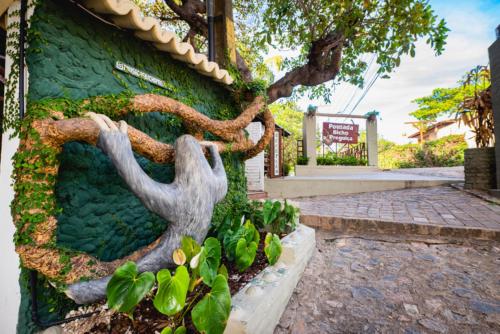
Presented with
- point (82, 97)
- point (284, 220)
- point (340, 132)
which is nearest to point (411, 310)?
point (284, 220)

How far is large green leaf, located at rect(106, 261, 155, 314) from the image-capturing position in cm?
122

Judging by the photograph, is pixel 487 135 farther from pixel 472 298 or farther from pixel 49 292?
pixel 49 292

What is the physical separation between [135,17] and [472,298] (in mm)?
3754

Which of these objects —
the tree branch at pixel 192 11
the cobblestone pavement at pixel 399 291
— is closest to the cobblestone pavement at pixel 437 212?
the cobblestone pavement at pixel 399 291

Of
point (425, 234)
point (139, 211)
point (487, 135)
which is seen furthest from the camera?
point (487, 135)

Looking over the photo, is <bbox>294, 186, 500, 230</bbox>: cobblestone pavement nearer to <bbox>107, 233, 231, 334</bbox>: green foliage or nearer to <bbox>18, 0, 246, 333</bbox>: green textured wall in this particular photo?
<bbox>18, 0, 246, 333</bbox>: green textured wall

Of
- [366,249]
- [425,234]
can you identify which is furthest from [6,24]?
[425,234]

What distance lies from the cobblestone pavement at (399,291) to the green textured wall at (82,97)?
5.23 ft

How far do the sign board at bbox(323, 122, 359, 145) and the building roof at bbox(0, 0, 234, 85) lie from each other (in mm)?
11878

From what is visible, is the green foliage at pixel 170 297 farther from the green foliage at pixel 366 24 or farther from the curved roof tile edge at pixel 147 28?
the green foliage at pixel 366 24

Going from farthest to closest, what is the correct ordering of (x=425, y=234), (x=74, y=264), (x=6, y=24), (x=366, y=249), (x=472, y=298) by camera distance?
(x=425, y=234) < (x=366, y=249) < (x=472, y=298) < (x=6, y=24) < (x=74, y=264)

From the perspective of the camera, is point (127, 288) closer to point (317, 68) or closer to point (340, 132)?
point (317, 68)

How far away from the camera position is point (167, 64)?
268 centimetres

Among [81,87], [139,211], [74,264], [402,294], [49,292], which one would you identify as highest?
[81,87]
